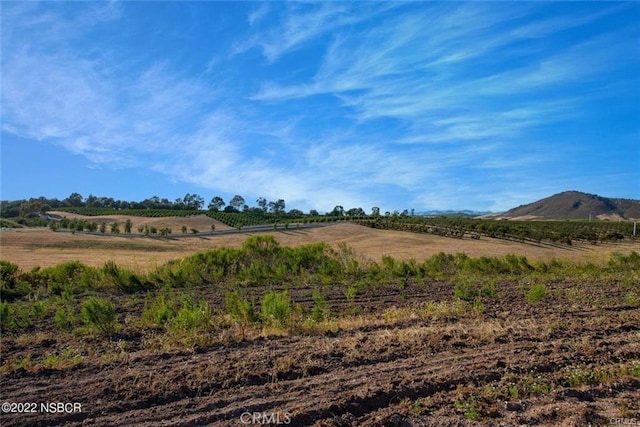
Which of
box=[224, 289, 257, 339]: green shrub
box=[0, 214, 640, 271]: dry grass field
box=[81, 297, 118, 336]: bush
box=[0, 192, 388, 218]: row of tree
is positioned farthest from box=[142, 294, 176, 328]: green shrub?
box=[0, 192, 388, 218]: row of tree

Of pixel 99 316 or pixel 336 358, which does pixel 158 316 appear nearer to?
pixel 99 316

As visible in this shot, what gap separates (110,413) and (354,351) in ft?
10.2

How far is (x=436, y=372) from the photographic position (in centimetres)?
518

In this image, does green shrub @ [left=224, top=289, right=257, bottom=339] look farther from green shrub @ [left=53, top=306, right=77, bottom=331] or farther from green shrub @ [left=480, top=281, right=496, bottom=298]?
green shrub @ [left=480, top=281, right=496, bottom=298]

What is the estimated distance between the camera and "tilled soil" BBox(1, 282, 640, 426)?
4215mm

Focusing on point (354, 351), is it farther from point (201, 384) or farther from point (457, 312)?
point (457, 312)

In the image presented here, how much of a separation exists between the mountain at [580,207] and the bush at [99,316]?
15859cm

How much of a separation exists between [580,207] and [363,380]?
184515 millimetres

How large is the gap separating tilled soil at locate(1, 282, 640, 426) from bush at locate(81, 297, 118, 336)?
21.6 inches

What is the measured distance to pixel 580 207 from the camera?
161 m

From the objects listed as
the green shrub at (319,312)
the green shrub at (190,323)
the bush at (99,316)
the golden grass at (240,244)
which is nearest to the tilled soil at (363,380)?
the bush at (99,316)

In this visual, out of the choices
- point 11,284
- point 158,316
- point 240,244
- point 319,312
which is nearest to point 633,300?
point 319,312

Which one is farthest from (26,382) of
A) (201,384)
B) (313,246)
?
(313,246)

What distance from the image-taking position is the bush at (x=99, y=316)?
739 centimetres
